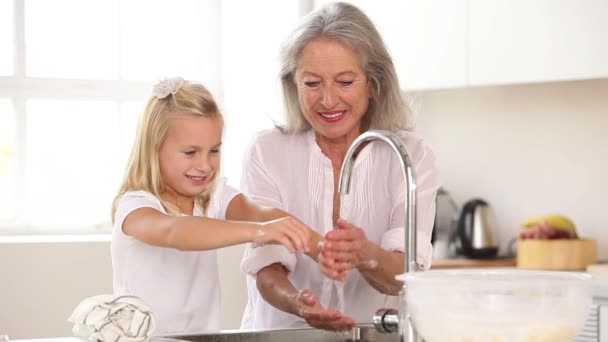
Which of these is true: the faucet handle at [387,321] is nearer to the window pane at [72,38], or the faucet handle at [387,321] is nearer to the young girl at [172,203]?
the young girl at [172,203]

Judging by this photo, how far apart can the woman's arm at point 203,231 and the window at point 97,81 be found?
5.84ft

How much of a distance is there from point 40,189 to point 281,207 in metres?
1.77

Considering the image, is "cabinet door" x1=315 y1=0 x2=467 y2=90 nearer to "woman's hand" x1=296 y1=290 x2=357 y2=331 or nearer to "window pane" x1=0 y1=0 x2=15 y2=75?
"window pane" x1=0 y1=0 x2=15 y2=75

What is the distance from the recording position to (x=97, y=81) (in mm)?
3789

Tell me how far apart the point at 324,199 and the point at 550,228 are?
1590 millimetres

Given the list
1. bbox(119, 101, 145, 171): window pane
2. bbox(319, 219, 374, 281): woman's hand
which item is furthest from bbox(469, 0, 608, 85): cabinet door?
bbox(319, 219, 374, 281): woman's hand

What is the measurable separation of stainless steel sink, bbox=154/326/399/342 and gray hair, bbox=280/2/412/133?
504mm

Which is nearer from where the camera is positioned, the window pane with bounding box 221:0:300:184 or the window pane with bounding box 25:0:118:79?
the window pane with bounding box 25:0:118:79

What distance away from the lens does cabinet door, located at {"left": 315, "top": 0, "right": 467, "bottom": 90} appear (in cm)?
356

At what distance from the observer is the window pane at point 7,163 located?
3.63 m

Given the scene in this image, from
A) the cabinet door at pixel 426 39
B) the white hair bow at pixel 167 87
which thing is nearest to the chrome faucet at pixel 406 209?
the white hair bow at pixel 167 87

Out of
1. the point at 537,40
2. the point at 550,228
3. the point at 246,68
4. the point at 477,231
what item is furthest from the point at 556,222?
the point at 246,68

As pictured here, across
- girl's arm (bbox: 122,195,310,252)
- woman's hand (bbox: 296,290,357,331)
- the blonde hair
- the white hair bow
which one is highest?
the white hair bow

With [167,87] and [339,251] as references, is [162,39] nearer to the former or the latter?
[167,87]
